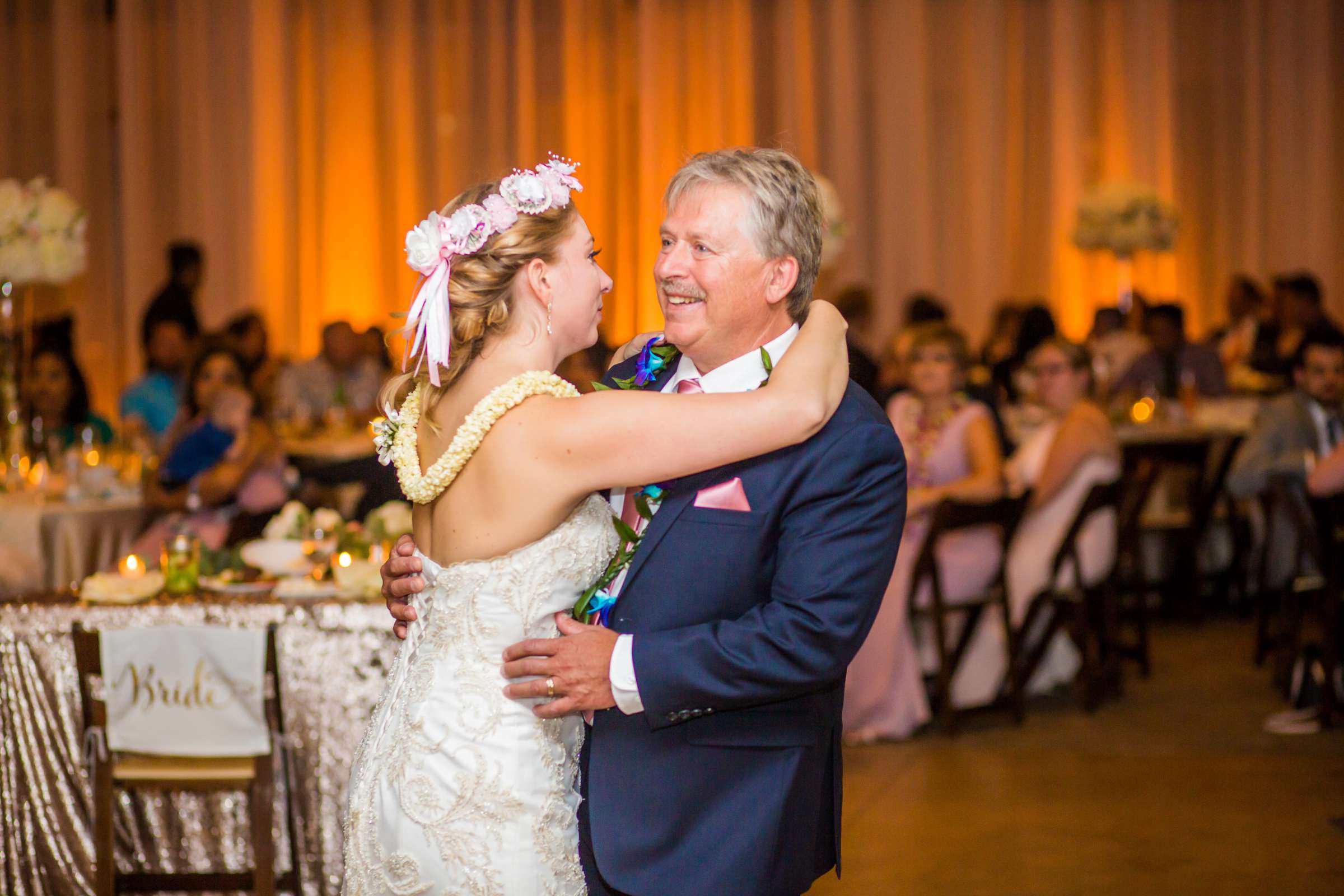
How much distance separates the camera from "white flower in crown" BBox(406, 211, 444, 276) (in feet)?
6.51

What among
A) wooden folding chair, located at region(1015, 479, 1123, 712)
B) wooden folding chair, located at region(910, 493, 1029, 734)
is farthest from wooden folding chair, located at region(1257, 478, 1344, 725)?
wooden folding chair, located at region(910, 493, 1029, 734)

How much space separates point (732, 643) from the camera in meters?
1.88

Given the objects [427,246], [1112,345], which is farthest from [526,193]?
[1112,345]

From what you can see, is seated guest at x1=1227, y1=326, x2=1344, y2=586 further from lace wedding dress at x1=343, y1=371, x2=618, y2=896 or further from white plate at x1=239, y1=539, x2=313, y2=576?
lace wedding dress at x1=343, y1=371, x2=618, y2=896

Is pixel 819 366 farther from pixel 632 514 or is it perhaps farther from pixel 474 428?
pixel 474 428

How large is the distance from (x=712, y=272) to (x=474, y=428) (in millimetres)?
419

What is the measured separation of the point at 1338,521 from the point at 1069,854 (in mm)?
1753

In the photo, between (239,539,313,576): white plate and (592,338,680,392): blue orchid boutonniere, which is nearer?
(592,338,680,392): blue orchid boutonniere

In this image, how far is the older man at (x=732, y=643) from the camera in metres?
1.90

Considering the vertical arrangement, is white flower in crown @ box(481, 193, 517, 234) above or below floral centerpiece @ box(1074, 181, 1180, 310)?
below

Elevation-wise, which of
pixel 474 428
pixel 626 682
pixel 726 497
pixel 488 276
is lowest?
pixel 626 682

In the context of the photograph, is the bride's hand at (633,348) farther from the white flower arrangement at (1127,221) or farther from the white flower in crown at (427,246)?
the white flower arrangement at (1127,221)

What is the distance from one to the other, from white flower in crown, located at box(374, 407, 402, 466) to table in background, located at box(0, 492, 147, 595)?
3.44m

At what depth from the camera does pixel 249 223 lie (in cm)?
1077
